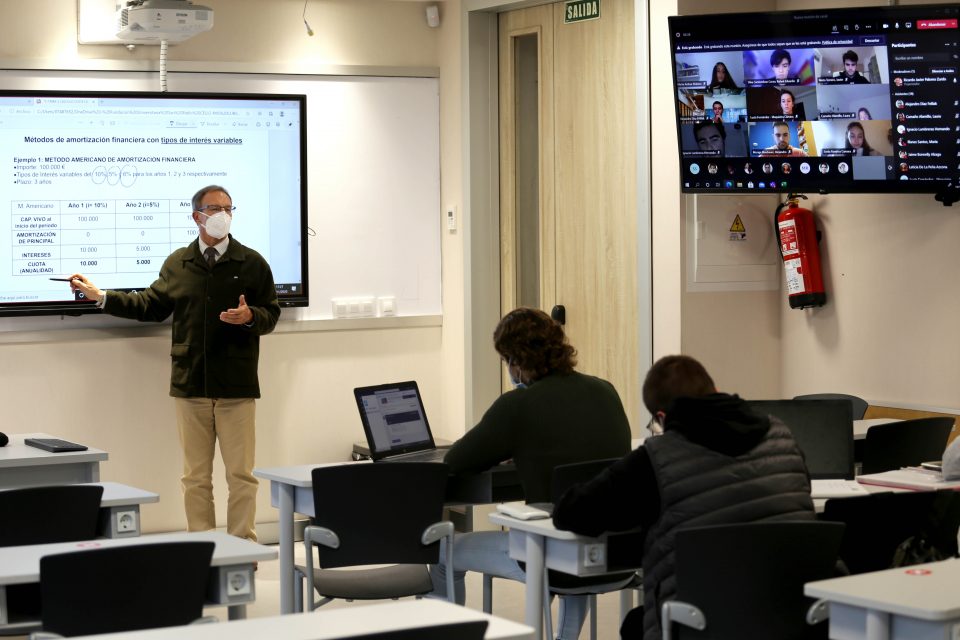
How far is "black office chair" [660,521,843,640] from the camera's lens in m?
3.26

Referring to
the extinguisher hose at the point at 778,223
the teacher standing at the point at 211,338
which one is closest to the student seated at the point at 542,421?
the extinguisher hose at the point at 778,223

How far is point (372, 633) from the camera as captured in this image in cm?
227

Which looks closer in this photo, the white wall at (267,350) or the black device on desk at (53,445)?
the black device on desk at (53,445)

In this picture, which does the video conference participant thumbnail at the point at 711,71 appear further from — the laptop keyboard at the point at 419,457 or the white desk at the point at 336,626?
the white desk at the point at 336,626

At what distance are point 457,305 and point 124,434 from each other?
6.40 ft

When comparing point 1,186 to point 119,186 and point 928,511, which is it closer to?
point 119,186

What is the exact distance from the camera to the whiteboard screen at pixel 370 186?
24.4 feet

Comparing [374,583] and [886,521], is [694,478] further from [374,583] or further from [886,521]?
[374,583]

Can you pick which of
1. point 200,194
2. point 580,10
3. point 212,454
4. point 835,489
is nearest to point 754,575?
point 835,489

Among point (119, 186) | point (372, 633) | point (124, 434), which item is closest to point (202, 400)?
point (124, 434)

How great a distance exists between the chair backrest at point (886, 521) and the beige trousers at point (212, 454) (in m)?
3.69

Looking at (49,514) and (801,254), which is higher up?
(801,254)

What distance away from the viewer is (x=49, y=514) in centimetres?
407

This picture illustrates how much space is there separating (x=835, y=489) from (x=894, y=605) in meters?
1.49
